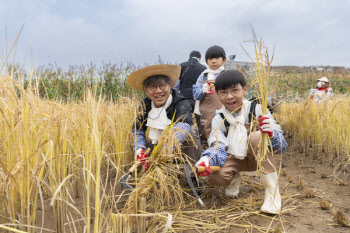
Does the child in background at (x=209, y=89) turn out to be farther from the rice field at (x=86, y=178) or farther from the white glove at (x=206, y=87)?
the rice field at (x=86, y=178)

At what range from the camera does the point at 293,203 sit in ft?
6.91

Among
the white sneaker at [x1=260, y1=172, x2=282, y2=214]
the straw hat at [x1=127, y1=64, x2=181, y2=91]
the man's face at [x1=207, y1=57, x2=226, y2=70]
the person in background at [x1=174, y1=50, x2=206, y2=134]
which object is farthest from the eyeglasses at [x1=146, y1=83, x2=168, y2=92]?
the person in background at [x1=174, y1=50, x2=206, y2=134]

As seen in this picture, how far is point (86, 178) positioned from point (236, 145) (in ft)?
3.59

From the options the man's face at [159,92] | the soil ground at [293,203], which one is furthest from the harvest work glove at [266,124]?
the man's face at [159,92]

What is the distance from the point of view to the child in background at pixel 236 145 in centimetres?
190

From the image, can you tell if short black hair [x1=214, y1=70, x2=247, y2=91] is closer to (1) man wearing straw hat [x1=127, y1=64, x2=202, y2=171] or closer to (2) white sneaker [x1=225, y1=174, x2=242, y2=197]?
(1) man wearing straw hat [x1=127, y1=64, x2=202, y2=171]

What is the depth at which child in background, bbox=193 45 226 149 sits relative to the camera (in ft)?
11.0

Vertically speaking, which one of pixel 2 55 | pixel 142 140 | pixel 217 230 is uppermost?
pixel 2 55

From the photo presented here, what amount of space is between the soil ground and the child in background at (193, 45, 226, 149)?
852 mm

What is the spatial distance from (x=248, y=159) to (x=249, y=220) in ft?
1.61

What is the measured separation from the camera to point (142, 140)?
237cm

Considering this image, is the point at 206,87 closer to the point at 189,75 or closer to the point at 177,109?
the point at 189,75

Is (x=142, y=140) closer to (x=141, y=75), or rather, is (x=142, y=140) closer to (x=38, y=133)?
(x=141, y=75)

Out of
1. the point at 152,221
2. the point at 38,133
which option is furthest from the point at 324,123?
the point at 38,133
